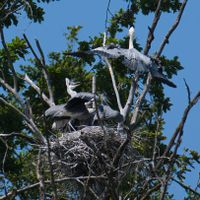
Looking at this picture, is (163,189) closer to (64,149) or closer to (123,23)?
(64,149)

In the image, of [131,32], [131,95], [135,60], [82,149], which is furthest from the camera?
[131,32]

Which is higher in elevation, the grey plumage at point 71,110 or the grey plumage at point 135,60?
the grey plumage at point 135,60

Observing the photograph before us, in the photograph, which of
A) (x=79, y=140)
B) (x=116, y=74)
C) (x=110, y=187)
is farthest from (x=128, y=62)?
(x=110, y=187)

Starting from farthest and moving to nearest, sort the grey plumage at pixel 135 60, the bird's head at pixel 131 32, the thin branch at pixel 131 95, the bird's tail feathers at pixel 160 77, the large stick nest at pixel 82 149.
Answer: the bird's head at pixel 131 32 → the bird's tail feathers at pixel 160 77 → the grey plumage at pixel 135 60 → the thin branch at pixel 131 95 → the large stick nest at pixel 82 149

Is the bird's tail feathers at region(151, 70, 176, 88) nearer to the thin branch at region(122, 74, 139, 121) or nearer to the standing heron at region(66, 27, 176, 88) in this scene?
the standing heron at region(66, 27, 176, 88)

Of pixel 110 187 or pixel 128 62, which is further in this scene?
pixel 128 62

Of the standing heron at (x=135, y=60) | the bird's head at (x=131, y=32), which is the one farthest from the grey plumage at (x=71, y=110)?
the bird's head at (x=131, y=32)

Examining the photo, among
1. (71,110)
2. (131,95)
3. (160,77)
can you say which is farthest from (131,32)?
(131,95)

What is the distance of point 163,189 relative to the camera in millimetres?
6250

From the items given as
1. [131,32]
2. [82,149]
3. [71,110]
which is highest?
[131,32]

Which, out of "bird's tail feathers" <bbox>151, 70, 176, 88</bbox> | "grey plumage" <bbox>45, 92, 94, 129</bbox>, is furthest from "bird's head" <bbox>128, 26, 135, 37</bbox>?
"grey plumage" <bbox>45, 92, 94, 129</bbox>

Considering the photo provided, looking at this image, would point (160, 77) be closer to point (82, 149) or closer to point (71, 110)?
point (71, 110)

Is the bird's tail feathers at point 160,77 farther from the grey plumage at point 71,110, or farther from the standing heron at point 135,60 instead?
the grey plumage at point 71,110

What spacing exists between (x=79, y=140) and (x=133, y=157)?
0.64 m
